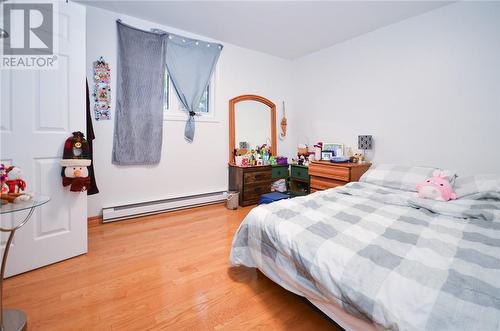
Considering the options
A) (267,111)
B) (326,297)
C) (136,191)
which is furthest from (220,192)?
(326,297)

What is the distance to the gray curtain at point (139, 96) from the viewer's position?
2738 mm

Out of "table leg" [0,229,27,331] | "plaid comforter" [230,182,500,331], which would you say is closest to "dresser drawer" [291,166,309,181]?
"plaid comforter" [230,182,500,331]

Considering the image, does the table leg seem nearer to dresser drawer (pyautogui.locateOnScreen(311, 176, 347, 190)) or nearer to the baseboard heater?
the baseboard heater

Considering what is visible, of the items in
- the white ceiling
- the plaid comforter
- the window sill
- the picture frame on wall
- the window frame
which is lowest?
the plaid comforter

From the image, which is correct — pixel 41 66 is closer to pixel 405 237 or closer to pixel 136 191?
pixel 136 191

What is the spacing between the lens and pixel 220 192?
11.8 feet

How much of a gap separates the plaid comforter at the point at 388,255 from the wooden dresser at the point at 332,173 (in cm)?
91

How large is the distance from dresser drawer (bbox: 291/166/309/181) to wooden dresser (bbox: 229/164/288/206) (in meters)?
0.26

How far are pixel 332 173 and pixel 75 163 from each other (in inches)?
108

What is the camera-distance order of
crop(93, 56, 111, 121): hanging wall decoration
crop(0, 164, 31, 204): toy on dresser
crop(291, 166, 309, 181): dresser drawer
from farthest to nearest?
crop(291, 166, 309, 181): dresser drawer, crop(93, 56, 111, 121): hanging wall decoration, crop(0, 164, 31, 204): toy on dresser

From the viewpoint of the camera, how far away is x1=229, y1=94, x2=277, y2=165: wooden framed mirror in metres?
3.65

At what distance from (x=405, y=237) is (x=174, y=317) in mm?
1368

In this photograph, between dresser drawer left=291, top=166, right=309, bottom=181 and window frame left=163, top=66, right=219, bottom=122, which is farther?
dresser drawer left=291, top=166, right=309, bottom=181

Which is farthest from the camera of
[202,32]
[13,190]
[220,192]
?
[220,192]
